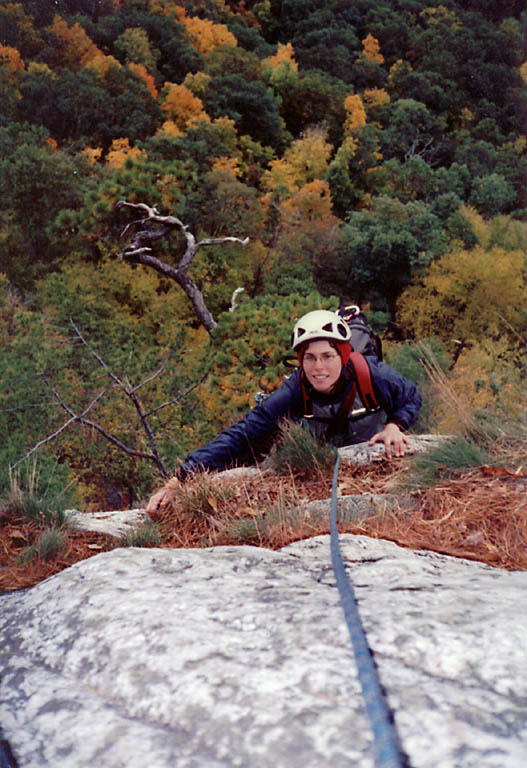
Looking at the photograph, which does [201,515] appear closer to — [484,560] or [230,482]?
[230,482]

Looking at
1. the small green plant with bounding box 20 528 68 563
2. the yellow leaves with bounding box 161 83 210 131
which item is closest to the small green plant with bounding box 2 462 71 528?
the small green plant with bounding box 20 528 68 563

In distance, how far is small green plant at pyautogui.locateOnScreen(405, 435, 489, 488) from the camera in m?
1.99

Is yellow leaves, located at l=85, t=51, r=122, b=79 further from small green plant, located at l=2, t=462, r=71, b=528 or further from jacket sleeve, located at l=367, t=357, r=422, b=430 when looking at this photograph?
small green plant, located at l=2, t=462, r=71, b=528

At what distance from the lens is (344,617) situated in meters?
0.92

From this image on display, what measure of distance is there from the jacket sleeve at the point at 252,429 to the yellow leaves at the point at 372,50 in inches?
683

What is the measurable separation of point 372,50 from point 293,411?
17.5 metres

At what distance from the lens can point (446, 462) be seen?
6.67ft

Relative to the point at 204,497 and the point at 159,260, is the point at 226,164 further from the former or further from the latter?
the point at 204,497

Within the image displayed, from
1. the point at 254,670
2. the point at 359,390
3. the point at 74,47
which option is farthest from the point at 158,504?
the point at 74,47

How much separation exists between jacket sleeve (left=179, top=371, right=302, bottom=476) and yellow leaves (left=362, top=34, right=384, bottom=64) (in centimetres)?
1735

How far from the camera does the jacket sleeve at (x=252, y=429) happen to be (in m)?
2.37

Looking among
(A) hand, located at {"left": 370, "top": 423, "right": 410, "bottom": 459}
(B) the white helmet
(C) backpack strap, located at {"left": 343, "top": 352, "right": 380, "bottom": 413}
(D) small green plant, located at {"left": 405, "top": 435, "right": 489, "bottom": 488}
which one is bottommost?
(A) hand, located at {"left": 370, "top": 423, "right": 410, "bottom": 459}

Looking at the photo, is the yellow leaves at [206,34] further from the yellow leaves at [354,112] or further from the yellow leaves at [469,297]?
the yellow leaves at [469,297]

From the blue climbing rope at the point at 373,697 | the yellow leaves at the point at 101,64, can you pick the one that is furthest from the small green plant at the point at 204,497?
the yellow leaves at the point at 101,64
